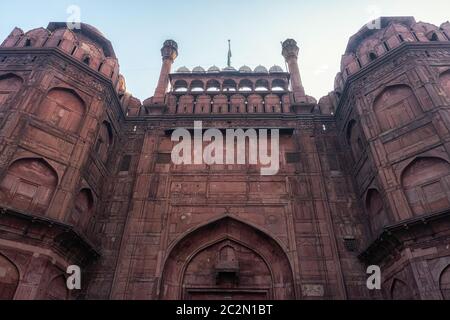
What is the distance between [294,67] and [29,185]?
1573cm

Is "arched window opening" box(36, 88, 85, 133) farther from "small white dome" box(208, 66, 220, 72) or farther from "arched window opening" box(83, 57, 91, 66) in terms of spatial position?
"small white dome" box(208, 66, 220, 72)

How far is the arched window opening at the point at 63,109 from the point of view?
13.0m

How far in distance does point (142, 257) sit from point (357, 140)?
10841mm

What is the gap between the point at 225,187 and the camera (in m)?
15.0

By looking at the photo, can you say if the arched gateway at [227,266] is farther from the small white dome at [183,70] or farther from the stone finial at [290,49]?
the stone finial at [290,49]

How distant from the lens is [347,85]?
51.4ft

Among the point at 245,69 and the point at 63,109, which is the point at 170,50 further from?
the point at 63,109

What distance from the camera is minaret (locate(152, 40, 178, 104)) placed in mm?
18734

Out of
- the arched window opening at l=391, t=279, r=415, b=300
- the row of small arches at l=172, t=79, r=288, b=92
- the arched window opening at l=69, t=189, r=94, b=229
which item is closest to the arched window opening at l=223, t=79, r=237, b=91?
the row of small arches at l=172, t=79, r=288, b=92

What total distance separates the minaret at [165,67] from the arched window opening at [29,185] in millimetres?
7823

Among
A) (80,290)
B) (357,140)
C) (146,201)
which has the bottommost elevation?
(80,290)

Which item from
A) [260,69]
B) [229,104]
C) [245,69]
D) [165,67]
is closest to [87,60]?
[165,67]

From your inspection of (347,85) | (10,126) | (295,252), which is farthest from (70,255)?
(347,85)
